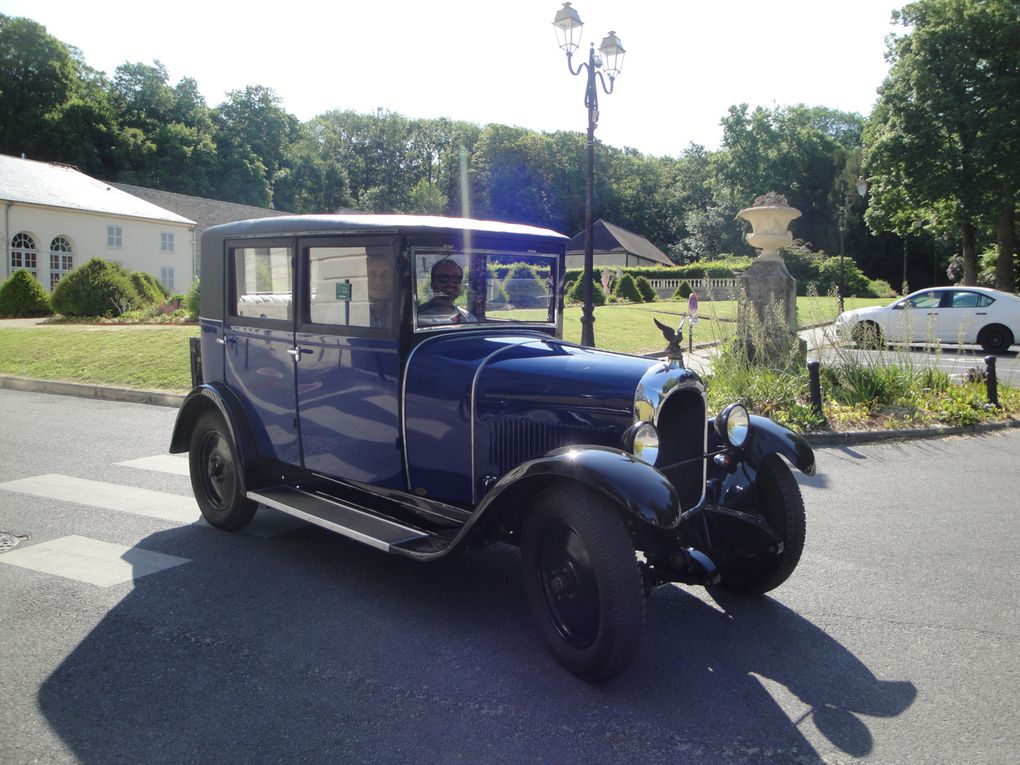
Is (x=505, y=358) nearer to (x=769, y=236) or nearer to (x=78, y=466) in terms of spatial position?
(x=78, y=466)

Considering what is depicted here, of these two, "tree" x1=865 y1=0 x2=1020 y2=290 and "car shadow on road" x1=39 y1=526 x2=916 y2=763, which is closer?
"car shadow on road" x1=39 y1=526 x2=916 y2=763

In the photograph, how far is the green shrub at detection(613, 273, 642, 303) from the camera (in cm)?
3334

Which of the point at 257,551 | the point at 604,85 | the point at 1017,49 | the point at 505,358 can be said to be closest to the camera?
the point at 505,358

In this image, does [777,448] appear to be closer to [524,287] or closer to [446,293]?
[524,287]

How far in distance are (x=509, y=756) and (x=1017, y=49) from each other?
114ft

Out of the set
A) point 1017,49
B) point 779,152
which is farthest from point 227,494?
point 779,152

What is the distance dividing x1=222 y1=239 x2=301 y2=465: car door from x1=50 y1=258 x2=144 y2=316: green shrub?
18.8m

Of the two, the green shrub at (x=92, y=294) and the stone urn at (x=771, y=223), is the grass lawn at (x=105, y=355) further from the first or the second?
the stone urn at (x=771, y=223)

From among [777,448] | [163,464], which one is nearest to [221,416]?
[163,464]

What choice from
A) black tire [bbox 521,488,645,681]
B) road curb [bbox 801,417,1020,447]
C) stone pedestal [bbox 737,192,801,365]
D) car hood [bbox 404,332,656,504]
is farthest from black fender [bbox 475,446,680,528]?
stone pedestal [bbox 737,192,801,365]

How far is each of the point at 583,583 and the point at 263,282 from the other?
312cm

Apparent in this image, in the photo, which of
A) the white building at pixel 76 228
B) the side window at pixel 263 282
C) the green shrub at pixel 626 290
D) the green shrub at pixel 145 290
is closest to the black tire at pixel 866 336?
the side window at pixel 263 282

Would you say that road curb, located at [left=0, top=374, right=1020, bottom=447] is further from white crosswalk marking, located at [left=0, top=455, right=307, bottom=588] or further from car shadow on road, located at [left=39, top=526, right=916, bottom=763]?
car shadow on road, located at [left=39, top=526, right=916, bottom=763]

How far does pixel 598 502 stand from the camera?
3326 millimetres
